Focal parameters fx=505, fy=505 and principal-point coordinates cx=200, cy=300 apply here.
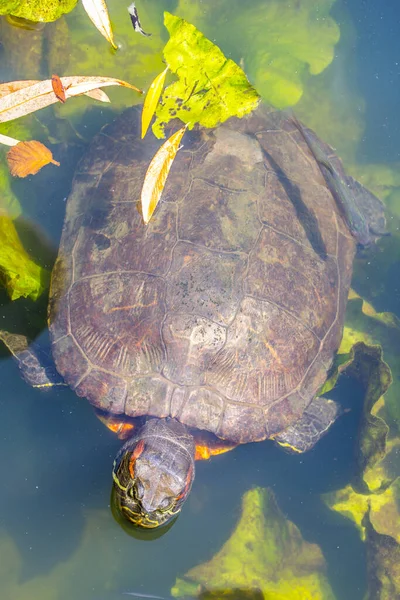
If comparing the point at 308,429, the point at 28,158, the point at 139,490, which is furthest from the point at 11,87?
the point at 308,429

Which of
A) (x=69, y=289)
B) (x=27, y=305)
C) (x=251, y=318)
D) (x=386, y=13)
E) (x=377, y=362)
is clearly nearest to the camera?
(x=251, y=318)

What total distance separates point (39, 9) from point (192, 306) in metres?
3.38

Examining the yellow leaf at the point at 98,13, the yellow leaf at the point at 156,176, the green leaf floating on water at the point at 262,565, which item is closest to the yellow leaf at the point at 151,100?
the yellow leaf at the point at 156,176

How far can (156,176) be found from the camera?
3.88m

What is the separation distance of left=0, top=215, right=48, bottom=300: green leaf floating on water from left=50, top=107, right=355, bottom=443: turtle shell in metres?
0.21

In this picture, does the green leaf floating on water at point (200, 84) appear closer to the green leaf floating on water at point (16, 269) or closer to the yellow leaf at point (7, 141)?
the yellow leaf at point (7, 141)

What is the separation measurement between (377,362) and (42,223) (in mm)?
3313

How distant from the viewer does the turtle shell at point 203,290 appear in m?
3.56

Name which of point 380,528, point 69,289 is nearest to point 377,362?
point 380,528

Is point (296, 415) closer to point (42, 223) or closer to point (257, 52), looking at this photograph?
point (42, 223)

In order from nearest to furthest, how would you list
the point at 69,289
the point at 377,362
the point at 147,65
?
the point at 69,289 → the point at 377,362 → the point at 147,65

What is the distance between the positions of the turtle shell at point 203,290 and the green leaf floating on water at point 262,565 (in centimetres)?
107

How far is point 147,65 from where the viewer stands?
5.32 meters

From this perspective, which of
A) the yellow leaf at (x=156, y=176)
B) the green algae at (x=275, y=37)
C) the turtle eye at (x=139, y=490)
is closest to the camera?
the turtle eye at (x=139, y=490)
